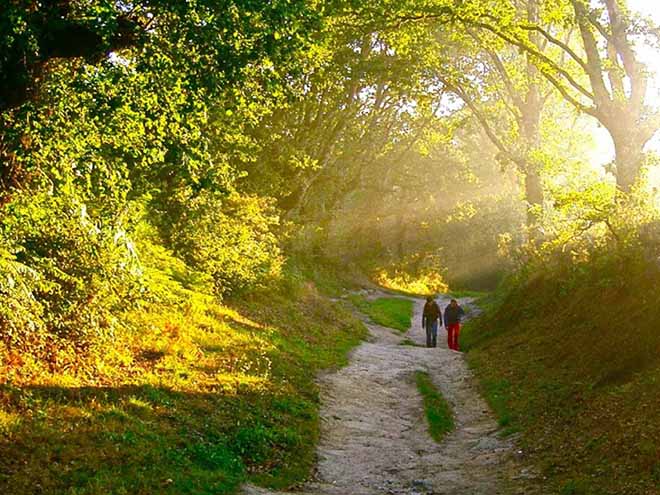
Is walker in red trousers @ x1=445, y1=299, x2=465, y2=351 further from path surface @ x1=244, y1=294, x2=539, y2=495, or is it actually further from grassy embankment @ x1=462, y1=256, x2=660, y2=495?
path surface @ x1=244, y1=294, x2=539, y2=495

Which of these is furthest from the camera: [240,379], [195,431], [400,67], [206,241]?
[400,67]

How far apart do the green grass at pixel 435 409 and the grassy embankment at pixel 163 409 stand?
8.32ft

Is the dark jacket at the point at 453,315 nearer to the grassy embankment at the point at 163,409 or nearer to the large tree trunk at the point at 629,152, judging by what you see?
the grassy embankment at the point at 163,409

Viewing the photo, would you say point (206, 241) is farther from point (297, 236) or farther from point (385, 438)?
point (297, 236)

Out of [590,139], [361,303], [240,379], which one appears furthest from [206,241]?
[590,139]

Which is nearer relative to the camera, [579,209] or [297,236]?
[579,209]

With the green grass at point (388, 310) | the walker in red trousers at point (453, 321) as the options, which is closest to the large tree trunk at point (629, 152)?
the walker in red trousers at point (453, 321)

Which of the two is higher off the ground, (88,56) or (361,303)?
(88,56)

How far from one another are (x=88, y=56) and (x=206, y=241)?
438 inches

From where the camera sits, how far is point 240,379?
1395 centimetres

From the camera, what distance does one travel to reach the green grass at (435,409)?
43.4 feet

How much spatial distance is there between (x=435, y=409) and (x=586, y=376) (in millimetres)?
3467

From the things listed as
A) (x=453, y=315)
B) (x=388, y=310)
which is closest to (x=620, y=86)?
(x=453, y=315)

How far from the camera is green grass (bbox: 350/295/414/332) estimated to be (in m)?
31.4
